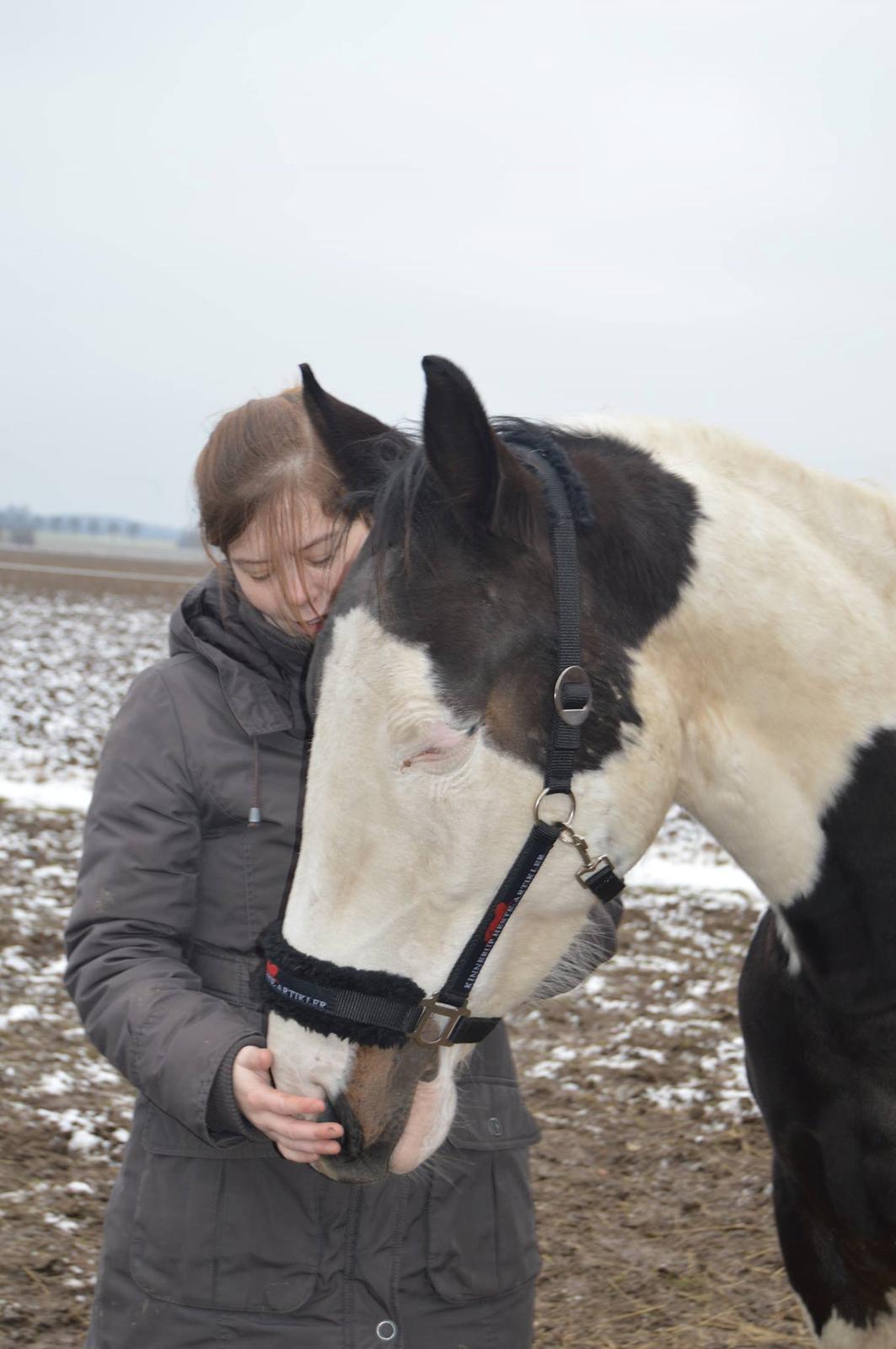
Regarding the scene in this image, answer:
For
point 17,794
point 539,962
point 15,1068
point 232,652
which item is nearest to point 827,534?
point 539,962

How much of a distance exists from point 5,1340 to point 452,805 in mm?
2576

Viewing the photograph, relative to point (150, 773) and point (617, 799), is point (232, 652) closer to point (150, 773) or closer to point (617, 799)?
point (150, 773)

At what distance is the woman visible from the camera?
79.0 inches

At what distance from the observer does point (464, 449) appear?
5.42ft

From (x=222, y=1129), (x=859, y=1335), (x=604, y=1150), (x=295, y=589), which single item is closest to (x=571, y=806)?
(x=295, y=589)

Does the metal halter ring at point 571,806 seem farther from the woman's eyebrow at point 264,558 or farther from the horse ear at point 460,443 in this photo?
the woman's eyebrow at point 264,558

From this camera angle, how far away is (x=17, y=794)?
8945mm

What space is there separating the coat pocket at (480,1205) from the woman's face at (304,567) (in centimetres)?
95

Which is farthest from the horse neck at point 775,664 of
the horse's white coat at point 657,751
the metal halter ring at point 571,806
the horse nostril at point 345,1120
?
the horse nostril at point 345,1120

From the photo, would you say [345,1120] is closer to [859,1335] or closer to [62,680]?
[859,1335]

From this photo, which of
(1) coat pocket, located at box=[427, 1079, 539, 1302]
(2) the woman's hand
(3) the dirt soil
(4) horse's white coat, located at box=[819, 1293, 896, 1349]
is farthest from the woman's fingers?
(3) the dirt soil

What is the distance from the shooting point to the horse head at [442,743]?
169 centimetres

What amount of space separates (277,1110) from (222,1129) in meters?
0.18

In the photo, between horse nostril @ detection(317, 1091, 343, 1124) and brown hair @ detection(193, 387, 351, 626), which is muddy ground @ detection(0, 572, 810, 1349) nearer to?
horse nostril @ detection(317, 1091, 343, 1124)
